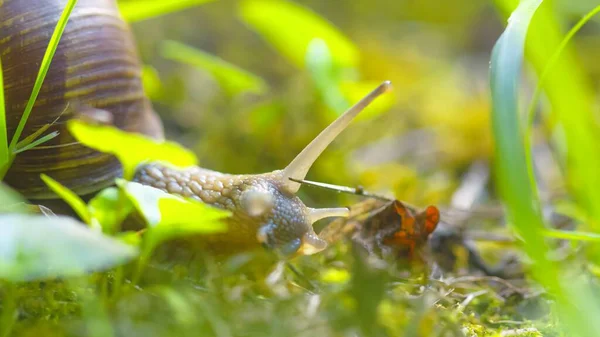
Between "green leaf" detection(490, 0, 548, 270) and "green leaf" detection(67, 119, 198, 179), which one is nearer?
"green leaf" detection(490, 0, 548, 270)

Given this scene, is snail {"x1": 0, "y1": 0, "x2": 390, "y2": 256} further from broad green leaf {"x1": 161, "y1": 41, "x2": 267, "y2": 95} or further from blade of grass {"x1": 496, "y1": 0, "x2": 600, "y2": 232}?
broad green leaf {"x1": 161, "y1": 41, "x2": 267, "y2": 95}

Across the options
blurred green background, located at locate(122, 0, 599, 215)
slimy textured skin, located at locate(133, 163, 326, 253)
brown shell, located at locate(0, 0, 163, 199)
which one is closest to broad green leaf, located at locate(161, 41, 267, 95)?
blurred green background, located at locate(122, 0, 599, 215)

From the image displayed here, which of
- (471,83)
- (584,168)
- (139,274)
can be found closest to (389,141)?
(471,83)

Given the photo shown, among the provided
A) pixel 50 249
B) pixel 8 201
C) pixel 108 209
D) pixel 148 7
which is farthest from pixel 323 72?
pixel 50 249

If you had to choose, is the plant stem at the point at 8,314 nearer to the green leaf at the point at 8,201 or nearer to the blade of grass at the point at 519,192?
the green leaf at the point at 8,201

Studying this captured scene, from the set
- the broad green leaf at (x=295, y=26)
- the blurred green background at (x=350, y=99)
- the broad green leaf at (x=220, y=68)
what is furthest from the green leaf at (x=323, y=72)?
the broad green leaf at (x=220, y=68)

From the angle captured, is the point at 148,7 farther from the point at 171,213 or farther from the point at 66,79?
the point at 171,213
